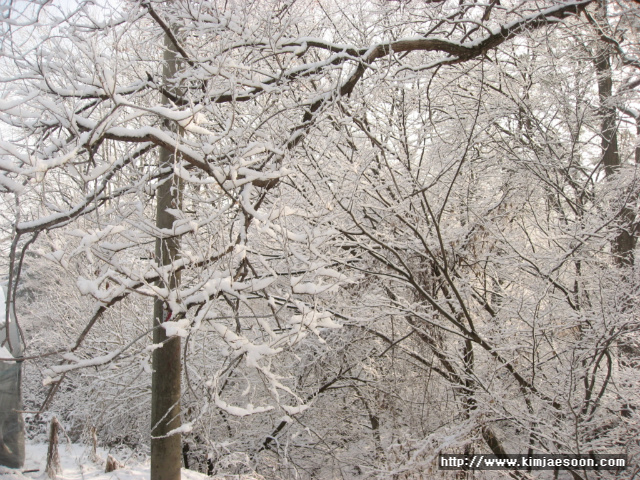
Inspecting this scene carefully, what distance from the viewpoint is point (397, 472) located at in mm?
4473

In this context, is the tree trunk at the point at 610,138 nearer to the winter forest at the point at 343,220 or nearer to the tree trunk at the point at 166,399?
the winter forest at the point at 343,220

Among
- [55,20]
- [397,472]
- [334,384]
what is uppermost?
[55,20]

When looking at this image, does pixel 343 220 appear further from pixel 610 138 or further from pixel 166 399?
pixel 610 138

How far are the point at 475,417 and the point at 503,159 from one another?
3.46 m

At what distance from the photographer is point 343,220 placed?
18.1 feet

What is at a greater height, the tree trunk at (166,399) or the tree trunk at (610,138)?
the tree trunk at (610,138)

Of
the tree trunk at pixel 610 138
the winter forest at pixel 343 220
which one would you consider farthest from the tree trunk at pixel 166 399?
the tree trunk at pixel 610 138

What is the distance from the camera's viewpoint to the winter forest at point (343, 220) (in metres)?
3.13

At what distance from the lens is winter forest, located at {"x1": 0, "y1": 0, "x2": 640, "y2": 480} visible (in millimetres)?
3127

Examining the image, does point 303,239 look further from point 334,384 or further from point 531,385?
point 334,384

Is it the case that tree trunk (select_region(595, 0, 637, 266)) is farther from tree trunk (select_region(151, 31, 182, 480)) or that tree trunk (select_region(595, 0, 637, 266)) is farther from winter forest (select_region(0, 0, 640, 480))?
tree trunk (select_region(151, 31, 182, 480))

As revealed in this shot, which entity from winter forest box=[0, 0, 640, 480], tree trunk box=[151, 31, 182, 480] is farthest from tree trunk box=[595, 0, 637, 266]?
tree trunk box=[151, 31, 182, 480]

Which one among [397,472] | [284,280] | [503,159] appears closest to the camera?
[397,472]

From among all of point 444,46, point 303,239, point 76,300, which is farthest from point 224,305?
point 444,46
